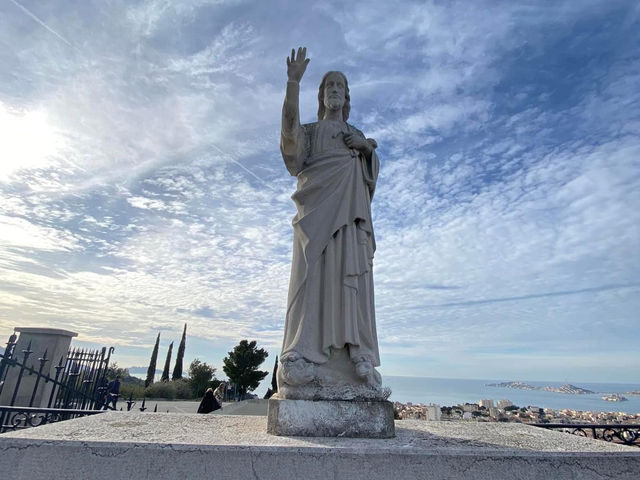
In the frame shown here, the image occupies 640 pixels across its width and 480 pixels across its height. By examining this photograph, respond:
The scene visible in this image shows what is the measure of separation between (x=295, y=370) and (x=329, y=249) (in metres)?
1.50

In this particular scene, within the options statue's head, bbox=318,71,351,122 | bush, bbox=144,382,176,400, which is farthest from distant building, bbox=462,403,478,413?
bush, bbox=144,382,176,400

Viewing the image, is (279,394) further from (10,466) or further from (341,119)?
(341,119)

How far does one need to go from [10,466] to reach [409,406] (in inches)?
361

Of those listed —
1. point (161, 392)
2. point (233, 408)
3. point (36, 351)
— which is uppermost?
point (36, 351)

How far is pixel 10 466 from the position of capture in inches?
104

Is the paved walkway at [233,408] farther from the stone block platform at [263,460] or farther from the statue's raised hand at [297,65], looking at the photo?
the statue's raised hand at [297,65]

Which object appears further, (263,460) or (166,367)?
(166,367)

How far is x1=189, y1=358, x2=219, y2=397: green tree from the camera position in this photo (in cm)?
3152

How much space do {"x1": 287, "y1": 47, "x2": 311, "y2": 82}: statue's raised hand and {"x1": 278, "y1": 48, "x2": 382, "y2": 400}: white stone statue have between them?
0.01 m

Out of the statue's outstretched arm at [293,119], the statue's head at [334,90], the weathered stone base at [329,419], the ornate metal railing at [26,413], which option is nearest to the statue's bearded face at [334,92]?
the statue's head at [334,90]

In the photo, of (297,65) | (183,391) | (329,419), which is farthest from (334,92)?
(183,391)

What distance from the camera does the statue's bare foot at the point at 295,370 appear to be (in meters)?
4.03

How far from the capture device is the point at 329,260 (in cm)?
470

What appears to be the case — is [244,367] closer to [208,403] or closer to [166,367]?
[166,367]
